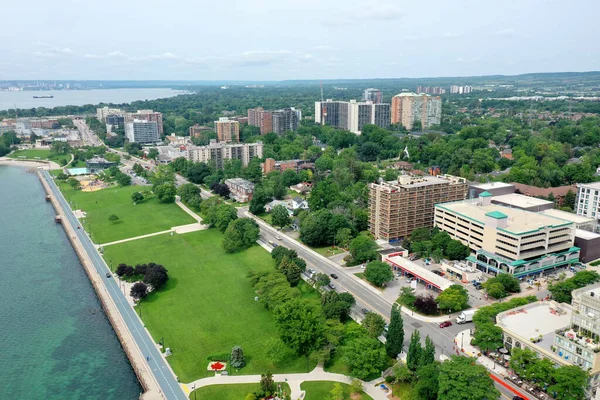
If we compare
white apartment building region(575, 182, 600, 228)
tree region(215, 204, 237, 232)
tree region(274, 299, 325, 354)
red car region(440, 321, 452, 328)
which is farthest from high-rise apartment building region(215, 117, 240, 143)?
red car region(440, 321, 452, 328)

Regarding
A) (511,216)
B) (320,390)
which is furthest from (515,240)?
(320,390)

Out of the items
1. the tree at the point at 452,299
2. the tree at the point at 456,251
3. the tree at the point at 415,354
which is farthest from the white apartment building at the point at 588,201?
the tree at the point at 415,354

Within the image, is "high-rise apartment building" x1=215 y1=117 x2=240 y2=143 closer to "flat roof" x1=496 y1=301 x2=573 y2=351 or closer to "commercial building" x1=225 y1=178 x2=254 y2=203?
"commercial building" x1=225 y1=178 x2=254 y2=203

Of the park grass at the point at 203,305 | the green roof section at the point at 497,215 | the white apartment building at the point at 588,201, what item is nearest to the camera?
the park grass at the point at 203,305

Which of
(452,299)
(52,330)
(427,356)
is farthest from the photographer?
(52,330)

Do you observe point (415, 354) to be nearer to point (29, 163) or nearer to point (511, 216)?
point (511, 216)

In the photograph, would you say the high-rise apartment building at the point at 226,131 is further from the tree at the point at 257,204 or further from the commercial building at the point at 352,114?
the tree at the point at 257,204

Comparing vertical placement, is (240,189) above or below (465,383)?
above
